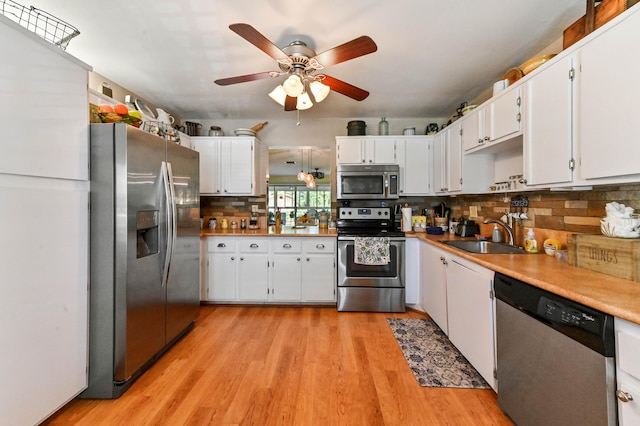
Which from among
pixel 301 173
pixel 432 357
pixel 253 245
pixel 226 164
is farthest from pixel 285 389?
pixel 226 164

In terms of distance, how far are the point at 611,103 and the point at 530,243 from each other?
110 cm

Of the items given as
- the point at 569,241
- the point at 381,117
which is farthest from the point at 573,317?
the point at 381,117

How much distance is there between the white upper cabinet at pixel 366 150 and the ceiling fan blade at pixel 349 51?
1.70 meters

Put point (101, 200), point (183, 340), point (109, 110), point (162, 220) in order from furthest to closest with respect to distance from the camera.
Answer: point (183, 340)
point (162, 220)
point (109, 110)
point (101, 200)

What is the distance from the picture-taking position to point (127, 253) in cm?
172

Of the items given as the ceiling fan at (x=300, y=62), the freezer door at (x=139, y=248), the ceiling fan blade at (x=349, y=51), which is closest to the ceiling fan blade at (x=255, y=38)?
the ceiling fan at (x=300, y=62)

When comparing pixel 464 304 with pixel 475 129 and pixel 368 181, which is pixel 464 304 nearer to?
pixel 475 129

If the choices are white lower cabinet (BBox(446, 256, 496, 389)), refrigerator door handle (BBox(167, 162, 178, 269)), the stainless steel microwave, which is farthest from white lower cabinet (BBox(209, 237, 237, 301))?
white lower cabinet (BBox(446, 256, 496, 389))

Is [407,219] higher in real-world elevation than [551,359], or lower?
higher

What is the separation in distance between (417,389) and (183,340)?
6.51 ft

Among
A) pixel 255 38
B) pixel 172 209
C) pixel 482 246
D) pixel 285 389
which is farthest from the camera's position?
pixel 482 246

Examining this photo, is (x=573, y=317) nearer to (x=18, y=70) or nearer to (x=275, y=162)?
(x=18, y=70)

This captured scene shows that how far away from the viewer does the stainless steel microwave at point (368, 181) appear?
3.44 meters

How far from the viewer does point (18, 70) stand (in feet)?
4.25
